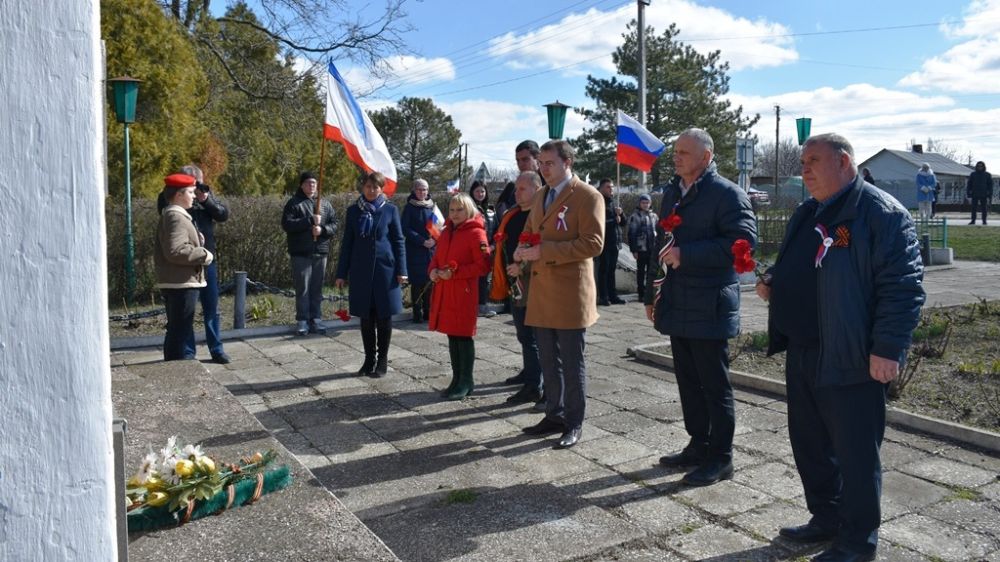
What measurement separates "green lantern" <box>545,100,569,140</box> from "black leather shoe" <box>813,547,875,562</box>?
9.48 m

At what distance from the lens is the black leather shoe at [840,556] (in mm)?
3439

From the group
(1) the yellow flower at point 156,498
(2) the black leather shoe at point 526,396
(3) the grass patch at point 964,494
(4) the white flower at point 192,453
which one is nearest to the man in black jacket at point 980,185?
(2) the black leather shoe at point 526,396

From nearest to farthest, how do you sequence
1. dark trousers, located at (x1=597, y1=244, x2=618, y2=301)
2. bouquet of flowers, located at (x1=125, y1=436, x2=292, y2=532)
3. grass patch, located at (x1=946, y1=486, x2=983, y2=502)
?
1. bouquet of flowers, located at (x1=125, y1=436, x2=292, y2=532)
2. grass patch, located at (x1=946, y1=486, x2=983, y2=502)
3. dark trousers, located at (x1=597, y1=244, x2=618, y2=301)

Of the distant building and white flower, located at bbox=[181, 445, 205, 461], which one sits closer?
white flower, located at bbox=[181, 445, 205, 461]

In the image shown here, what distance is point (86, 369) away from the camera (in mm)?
1764

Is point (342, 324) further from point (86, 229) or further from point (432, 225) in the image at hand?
point (86, 229)

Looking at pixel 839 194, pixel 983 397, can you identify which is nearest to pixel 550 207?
pixel 839 194

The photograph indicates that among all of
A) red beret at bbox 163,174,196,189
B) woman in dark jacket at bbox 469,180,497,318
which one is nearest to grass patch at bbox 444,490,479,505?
red beret at bbox 163,174,196,189

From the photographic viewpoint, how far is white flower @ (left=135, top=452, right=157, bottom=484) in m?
3.11

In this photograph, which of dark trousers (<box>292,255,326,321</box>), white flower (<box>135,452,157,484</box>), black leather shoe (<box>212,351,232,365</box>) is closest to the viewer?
white flower (<box>135,452,157,484</box>)

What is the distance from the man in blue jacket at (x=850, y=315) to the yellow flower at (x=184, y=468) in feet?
8.73

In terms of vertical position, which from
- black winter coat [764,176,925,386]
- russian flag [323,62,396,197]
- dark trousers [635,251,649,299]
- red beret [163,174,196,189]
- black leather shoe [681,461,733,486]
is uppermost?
russian flag [323,62,396,197]

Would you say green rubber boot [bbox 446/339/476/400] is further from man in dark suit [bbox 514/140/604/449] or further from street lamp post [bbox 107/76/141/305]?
street lamp post [bbox 107/76/141/305]

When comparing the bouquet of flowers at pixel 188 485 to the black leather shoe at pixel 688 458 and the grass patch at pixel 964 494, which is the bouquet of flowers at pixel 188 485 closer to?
the black leather shoe at pixel 688 458
